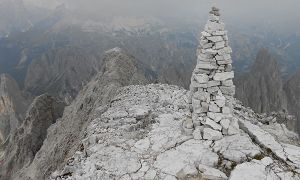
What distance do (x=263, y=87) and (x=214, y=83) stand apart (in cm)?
13595

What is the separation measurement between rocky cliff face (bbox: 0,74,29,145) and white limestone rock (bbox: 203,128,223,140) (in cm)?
11046

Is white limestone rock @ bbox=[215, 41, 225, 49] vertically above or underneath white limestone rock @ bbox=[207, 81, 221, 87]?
above

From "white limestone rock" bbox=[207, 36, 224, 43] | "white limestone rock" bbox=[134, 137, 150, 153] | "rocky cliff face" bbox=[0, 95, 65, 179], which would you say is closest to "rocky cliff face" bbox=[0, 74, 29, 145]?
"rocky cliff face" bbox=[0, 95, 65, 179]

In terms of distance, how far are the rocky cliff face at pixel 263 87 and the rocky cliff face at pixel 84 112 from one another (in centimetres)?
9875

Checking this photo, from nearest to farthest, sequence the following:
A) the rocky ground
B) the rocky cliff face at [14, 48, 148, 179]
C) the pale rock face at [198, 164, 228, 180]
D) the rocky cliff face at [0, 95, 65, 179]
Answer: the pale rock face at [198, 164, 228, 180], the rocky ground, the rocky cliff face at [14, 48, 148, 179], the rocky cliff face at [0, 95, 65, 179]

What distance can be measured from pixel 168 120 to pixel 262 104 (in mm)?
126147

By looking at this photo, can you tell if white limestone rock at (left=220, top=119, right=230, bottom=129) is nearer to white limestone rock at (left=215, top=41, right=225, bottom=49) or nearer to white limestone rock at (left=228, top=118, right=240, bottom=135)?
white limestone rock at (left=228, top=118, right=240, bottom=135)

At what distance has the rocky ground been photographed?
16.6 m

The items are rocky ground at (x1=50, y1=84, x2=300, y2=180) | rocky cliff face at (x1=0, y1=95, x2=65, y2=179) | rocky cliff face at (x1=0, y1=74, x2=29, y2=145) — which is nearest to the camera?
rocky ground at (x1=50, y1=84, x2=300, y2=180)

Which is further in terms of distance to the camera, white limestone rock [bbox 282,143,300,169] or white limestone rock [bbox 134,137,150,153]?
white limestone rock [bbox 134,137,150,153]

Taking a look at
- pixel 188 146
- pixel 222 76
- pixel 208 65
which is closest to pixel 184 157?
pixel 188 146

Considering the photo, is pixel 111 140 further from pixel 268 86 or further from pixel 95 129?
pixel 268 86

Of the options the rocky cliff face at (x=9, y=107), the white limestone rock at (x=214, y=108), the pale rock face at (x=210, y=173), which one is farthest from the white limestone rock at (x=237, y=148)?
the rocky cliff face at (x=9, y=107)

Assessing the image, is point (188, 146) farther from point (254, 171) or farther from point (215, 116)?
point (254, 171)
